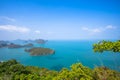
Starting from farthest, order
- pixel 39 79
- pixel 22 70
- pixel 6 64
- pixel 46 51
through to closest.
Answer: pixel 46 51 < pixel 6 64 < pixel 22 70 < pixel 39 79

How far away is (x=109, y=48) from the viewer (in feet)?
22.9

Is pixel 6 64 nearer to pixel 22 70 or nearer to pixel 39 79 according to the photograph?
pixel 22 70

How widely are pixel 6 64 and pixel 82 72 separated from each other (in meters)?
21.1

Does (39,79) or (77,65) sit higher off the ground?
(77,65)

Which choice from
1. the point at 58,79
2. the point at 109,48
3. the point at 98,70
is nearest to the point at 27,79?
the point at 58,79

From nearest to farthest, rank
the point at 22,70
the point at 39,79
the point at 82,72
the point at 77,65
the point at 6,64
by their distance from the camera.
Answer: the point at 82,72 < the point at 77,65 < the point at 39,79 < the point at 22,70 < the point at 6,64

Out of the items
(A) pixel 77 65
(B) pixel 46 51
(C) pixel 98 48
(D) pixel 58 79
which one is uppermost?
(C) pixel 98 48

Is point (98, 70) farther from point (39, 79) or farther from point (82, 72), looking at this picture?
point (39, 79)

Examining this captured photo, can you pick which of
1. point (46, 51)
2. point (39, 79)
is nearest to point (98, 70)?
point (39, 79)

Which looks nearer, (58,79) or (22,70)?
(58,79)

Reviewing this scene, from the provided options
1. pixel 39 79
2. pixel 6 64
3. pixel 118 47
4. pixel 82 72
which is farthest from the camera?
pixel 6 64

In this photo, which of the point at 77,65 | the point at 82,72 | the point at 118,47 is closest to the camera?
the point at 118,47

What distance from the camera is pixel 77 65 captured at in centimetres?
766

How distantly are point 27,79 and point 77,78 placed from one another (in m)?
6.99
